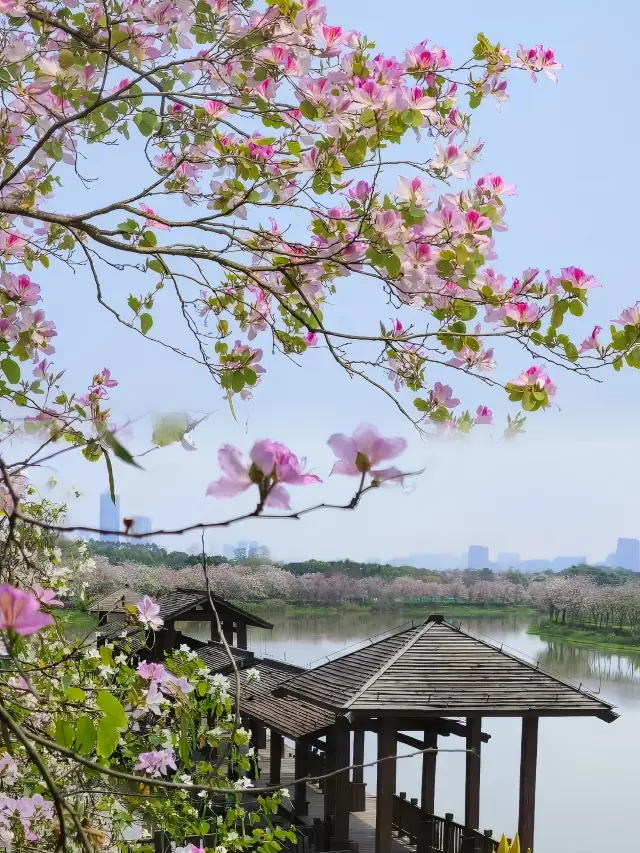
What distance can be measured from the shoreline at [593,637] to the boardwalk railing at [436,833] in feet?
111

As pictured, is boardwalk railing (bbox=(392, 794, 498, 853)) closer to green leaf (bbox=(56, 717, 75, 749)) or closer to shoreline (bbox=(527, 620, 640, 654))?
green leaf (bbox=(56, 717, 75, 749))

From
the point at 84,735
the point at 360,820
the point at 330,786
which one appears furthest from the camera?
the point at 360,820

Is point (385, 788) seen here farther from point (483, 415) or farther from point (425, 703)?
point (483, 415)

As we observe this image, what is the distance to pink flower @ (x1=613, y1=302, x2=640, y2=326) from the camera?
215 cm

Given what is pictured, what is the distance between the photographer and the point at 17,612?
785mm

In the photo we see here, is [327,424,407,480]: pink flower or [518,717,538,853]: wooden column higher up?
[327,424,407,480]: pink flower

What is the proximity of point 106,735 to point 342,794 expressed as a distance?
7439 mm

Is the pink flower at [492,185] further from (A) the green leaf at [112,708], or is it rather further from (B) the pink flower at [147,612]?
(B) the pink flower at [147,612]

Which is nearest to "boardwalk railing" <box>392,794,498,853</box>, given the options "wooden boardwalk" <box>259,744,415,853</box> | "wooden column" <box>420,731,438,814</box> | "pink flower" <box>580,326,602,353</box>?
"wooden boardwalk" <box>259,744,415,853</box>

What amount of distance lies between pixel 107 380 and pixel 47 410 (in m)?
0.36

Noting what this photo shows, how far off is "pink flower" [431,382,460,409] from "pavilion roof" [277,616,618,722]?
5318 millimetres

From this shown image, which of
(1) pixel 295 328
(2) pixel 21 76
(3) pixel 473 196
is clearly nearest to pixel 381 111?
(3) pixel 473 196

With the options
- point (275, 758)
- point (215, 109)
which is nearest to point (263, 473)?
point (215, 109)

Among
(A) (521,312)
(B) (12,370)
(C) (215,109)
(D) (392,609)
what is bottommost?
(D) (392,609)
